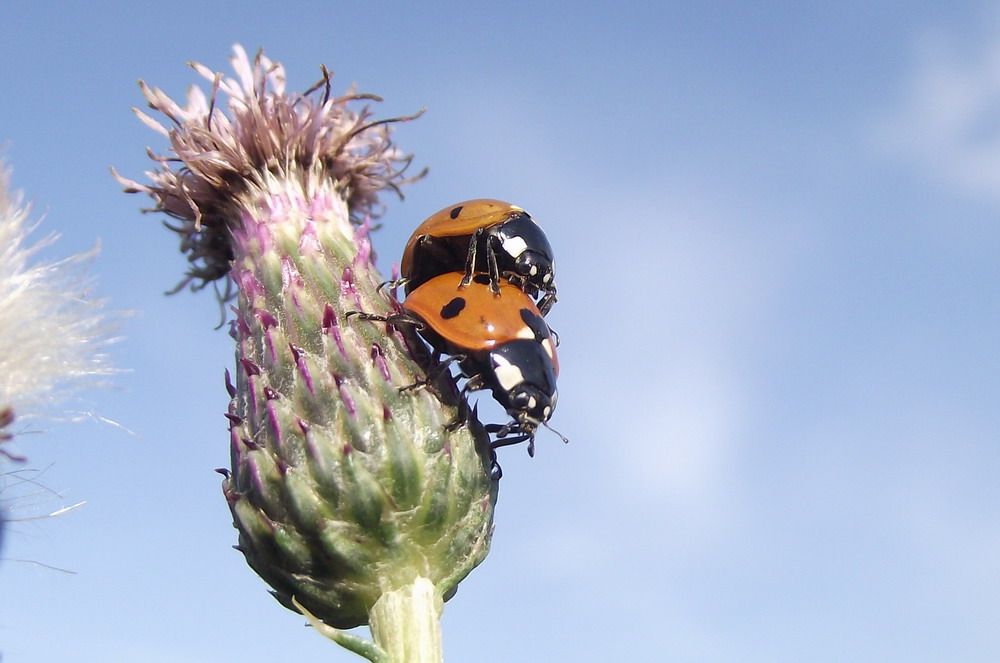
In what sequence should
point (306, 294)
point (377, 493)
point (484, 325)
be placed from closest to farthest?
point (377, 493)
point (484, 325)
point (306, 294)

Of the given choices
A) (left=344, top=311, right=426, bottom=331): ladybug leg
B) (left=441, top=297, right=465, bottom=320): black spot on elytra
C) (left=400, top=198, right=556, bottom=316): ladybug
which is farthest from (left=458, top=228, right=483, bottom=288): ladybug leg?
(left=344, top=311, right=426, bottom=331): ladybug leg

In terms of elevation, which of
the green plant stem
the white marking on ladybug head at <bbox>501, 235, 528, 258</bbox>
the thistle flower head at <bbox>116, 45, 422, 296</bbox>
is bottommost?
the green plant stem

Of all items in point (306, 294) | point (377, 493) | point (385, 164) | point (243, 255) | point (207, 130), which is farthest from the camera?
point (385, 164)

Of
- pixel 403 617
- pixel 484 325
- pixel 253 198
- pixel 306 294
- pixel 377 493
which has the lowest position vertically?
pixel 403 617

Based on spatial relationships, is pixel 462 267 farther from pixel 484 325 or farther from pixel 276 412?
pixel 276 412

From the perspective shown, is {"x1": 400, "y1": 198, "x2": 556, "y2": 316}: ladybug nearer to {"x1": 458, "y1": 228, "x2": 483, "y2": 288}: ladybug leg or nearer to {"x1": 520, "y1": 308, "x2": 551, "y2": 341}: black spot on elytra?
{"x1": 458, "y1": 228, "x2": 483, "y2": 288}: ladybug leg

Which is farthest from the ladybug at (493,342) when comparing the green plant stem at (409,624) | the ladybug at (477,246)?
the green plant stem at (409,624)

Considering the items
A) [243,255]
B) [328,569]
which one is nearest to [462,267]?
[243,255]
